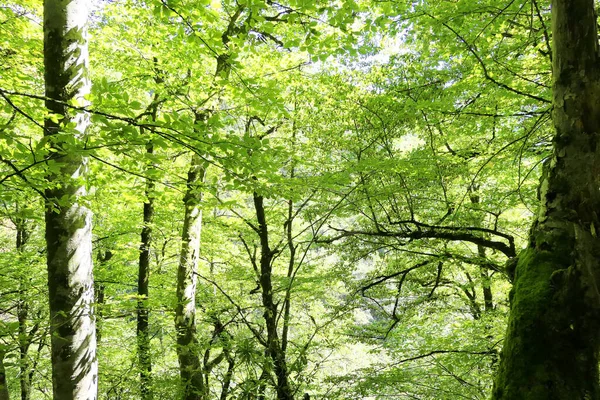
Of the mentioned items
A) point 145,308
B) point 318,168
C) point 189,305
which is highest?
point 318,168

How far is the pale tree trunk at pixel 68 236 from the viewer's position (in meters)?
2.18

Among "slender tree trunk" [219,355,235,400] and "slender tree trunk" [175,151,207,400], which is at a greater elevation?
"slender tree trunk" [175,151,207,400]

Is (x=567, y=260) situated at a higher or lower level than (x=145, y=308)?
lower

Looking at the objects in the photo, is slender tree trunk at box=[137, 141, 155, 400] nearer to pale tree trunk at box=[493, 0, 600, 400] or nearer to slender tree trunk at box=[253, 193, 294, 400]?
slender tree trunk at box=[253, 193, 294, 400]

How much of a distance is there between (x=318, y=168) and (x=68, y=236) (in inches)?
178

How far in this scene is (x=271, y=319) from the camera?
5277mm

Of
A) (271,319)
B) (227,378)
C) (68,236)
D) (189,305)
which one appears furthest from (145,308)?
(68,236)

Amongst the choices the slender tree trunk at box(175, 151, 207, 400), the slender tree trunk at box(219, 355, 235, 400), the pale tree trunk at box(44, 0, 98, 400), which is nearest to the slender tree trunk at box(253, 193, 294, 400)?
the slender tree trunk at box(219, 355, 235, 400)

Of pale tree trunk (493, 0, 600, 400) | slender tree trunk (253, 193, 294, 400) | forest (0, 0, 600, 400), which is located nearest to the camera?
pale tree trunk (493, 0, 600, 400)

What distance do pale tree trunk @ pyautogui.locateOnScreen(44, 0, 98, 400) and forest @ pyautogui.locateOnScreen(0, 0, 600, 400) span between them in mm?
13

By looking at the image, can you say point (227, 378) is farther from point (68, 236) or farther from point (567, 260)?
point (567, 260)

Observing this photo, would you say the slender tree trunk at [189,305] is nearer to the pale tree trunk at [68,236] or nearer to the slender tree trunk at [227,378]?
the slender tree trunk at [227,378]

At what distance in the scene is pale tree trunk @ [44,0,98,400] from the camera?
7.14 ft

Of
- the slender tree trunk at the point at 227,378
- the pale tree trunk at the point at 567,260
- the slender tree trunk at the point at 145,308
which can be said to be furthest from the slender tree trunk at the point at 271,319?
the pale tree trunk at the point at 567,260
